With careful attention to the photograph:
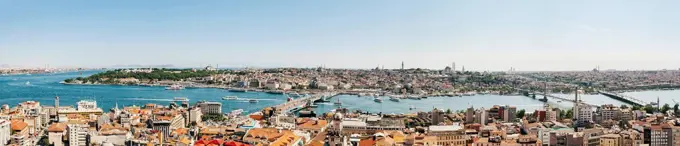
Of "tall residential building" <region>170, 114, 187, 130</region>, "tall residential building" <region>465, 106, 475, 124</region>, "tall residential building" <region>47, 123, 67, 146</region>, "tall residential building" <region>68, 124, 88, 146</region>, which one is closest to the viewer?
"tall residential building" <region>68, 124, 88, 146</region>

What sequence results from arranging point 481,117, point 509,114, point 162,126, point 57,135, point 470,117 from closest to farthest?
1. point 57,135
2. point 162,126
3. point 481,117
4. point 470,117
5. point 509,114

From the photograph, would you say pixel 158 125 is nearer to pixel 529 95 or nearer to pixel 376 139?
pixel 376 139

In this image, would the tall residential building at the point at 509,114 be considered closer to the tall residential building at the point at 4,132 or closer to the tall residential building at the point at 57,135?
the tall residential building at the point at 57,135

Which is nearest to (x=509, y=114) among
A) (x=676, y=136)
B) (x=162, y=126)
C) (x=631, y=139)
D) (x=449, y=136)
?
(x=631, y=139)

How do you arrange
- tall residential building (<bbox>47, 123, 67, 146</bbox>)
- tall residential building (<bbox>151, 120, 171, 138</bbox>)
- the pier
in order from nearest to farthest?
1. tall residential building (<bbox>47, 123, 67, 146</bbox>)
2. tall residential building (<bbox>151, 120, 171, 138</bbox>)
3. the pier

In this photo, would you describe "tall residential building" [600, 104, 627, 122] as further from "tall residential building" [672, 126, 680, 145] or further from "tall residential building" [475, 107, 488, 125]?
"tall residential building" [672, 126, 680, 145]

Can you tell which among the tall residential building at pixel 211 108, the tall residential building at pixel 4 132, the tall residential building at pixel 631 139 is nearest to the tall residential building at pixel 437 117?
the tall residential building at pixel 631 139

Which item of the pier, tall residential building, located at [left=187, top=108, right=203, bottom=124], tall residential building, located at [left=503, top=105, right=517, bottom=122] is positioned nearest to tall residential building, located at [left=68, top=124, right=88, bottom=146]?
tall residential building, located at [left=187, top=108, right=203, bottom=124]

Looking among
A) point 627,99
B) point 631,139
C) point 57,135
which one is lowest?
point 627,99

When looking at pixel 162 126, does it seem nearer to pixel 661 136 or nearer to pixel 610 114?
pixel 661 136
